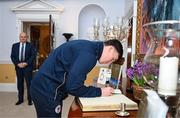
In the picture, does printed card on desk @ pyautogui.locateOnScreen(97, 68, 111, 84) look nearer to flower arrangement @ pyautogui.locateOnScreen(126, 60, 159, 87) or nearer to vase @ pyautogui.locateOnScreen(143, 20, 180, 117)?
flower arrangement @ pyautogui.locateOnScreen(126, 60, 159, 87)

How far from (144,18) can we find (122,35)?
0.30m

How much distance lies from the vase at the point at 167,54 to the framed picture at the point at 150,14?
0.73m

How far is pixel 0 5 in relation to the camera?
6715 mm

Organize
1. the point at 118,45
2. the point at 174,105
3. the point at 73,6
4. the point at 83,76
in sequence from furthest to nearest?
the point at 73,6
the point at 118,45
the point at 83,76
the point at 174,105

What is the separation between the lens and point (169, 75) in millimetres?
917

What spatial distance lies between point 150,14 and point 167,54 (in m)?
1.36

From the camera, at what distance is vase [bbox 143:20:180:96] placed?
3.00 feet

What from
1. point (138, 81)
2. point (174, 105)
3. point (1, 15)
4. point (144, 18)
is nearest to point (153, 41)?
point (174, 105)

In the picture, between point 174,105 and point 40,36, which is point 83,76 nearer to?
point 174,105

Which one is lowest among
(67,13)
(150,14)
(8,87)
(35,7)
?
(8,87)

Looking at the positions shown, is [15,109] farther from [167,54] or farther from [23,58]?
Result: [167,54]

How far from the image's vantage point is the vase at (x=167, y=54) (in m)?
0.91

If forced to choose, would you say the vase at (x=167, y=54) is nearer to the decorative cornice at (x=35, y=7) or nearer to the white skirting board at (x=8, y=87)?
the decorative cornice at (x=35, y=7)

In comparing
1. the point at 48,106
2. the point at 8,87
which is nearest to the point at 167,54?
the point at 48,106
